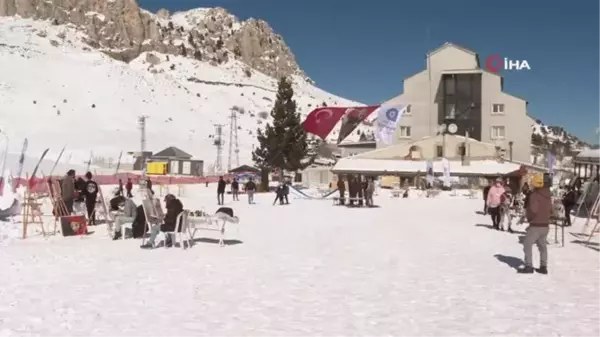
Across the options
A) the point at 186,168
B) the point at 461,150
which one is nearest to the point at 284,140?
the point at 461,150

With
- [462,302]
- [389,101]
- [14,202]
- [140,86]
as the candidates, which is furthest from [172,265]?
[140,86]

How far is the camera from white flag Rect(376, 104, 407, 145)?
139 ft

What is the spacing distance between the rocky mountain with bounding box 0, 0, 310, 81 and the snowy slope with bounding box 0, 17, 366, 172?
5.90m

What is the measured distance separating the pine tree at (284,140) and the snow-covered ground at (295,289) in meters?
35.9

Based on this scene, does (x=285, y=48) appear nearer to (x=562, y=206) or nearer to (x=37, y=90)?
(x=37, y=90)

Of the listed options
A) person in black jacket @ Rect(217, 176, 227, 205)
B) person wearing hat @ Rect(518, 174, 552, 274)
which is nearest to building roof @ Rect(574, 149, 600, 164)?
person in black jacket @ Rect(217, 176, 227, 205)

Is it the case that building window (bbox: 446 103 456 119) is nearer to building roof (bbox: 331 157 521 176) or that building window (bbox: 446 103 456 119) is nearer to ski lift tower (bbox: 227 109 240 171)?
building roof (bbox: 331 157 521 176)

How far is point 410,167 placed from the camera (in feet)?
173

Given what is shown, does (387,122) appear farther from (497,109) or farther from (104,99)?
(104,99)

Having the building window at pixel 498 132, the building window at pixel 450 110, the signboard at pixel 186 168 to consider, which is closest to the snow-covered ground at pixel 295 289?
the building window at pixel 498 132

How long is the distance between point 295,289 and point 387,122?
3597 cm

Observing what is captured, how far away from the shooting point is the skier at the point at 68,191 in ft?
52.8

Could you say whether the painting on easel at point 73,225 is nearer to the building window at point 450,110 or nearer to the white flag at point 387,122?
the white flag at point 387,122

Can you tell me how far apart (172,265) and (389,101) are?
170 ft
